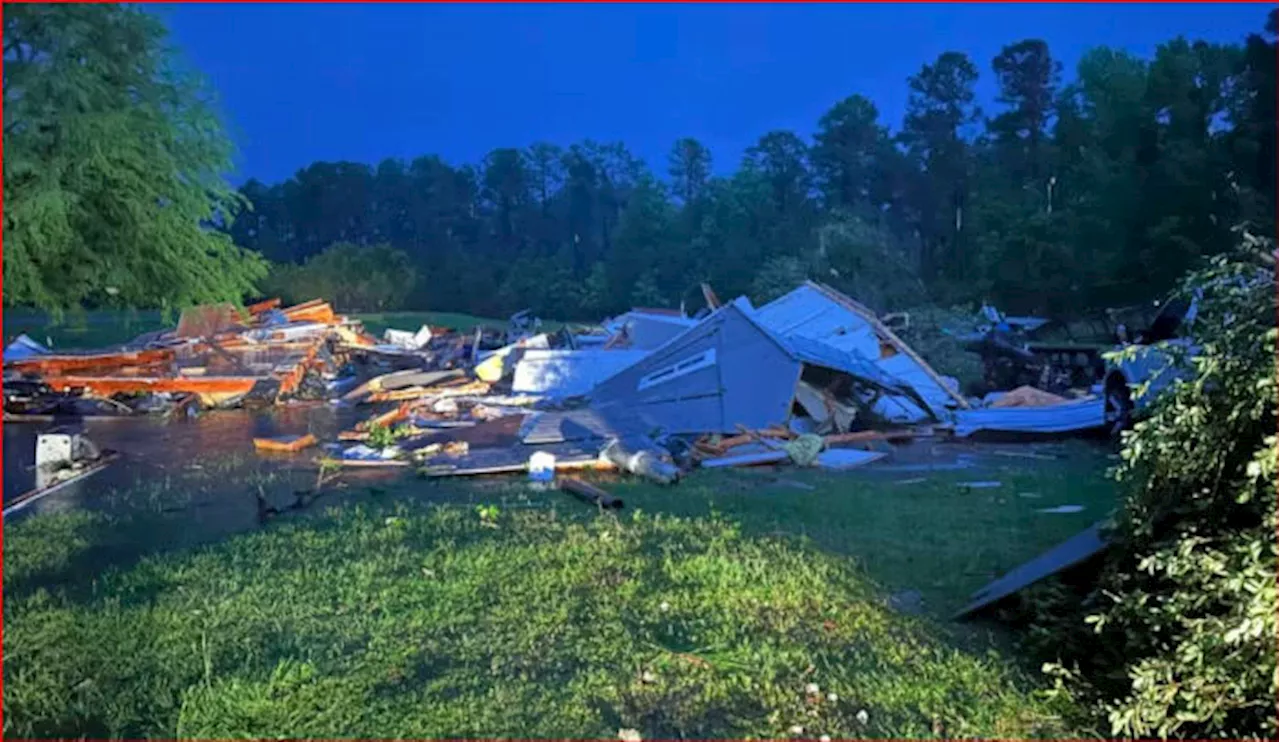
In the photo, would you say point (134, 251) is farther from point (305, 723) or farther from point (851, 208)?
point (851, 208)

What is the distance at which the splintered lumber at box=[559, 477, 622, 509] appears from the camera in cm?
932

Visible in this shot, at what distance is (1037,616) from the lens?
5.14 m

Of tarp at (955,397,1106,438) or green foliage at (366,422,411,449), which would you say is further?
tarp at (955,397,1106,438)

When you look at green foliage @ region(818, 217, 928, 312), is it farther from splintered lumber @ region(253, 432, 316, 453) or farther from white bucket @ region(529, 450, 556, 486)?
white bucket @ region(529, 450, 556, 486)

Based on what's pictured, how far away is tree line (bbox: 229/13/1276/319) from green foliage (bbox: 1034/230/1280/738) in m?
15.7

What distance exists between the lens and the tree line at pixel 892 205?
3803 cm

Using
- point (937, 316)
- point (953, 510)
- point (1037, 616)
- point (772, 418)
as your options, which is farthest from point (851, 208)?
point (1037, 616)

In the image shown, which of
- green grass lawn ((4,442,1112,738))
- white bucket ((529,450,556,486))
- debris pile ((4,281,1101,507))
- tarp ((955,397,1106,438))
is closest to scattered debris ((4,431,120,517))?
debris pile ((4,281,1101,507))

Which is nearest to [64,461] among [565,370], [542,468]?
[542,468]

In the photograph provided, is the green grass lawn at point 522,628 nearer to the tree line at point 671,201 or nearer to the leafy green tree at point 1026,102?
the tree line at point 671,201

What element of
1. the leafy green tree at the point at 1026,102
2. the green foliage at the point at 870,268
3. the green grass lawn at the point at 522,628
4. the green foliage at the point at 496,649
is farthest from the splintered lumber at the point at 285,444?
the leafy green tree at the point at 1026,102

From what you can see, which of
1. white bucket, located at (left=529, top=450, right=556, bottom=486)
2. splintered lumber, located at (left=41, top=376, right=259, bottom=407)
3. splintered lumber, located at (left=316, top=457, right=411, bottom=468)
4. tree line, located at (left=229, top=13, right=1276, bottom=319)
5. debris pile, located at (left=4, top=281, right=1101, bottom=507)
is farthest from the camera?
tree line, located at (left=229, top=13, right=1276, bottom=319)

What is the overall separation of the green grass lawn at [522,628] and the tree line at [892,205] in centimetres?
1480

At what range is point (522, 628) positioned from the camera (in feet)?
17.7
